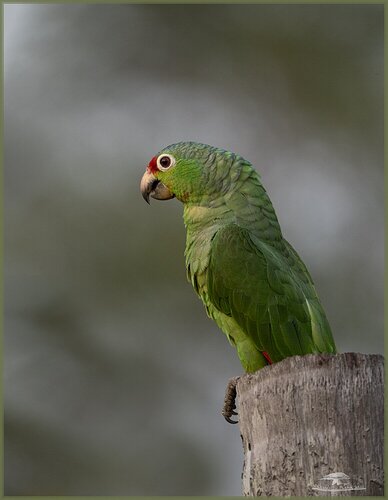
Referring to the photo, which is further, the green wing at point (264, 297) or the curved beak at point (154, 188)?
the curved beak at point (154, 188)

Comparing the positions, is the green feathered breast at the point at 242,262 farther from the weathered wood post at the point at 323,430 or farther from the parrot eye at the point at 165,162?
the weathered wood post at the point at 323,430

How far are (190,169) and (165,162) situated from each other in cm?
21

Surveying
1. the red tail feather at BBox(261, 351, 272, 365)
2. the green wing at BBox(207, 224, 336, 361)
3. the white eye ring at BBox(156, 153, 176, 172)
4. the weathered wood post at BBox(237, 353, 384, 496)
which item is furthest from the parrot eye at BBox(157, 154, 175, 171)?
the weathered wood post at BBox(237, 353, 384, 496)

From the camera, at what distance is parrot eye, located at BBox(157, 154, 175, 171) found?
14.3 ft

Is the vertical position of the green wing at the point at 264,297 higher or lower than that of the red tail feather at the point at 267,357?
higher

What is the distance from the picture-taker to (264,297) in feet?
12.5

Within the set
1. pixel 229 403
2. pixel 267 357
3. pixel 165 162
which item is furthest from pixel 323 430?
pixel 165 162

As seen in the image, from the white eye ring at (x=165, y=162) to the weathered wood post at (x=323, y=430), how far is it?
191 centimetres

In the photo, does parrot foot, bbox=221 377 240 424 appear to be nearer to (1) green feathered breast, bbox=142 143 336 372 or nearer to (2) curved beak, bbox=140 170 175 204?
(1) green feathered breast, bbox=142 143 336 372

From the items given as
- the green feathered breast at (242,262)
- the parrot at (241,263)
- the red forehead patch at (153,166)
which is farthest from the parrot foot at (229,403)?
the red forehead patch at (153,166)

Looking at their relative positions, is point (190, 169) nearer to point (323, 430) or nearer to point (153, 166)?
point (153, 166)

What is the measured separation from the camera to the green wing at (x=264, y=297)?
12.2 feet

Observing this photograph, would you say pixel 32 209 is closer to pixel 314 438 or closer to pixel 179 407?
pixel 179 407

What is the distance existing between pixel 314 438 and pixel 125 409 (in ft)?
21.2
